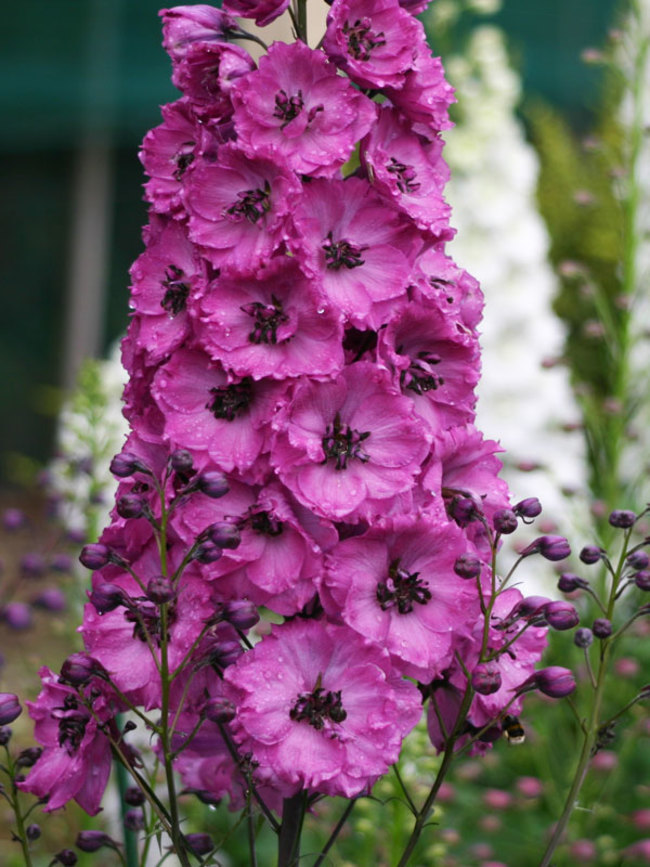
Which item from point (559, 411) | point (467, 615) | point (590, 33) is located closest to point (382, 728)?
point (467, 615)

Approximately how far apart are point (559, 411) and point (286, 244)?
116 inches

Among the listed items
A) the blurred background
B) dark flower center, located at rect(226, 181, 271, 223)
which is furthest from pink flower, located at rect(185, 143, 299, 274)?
the blurred background

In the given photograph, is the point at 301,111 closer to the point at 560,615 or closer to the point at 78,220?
the point at 560,615

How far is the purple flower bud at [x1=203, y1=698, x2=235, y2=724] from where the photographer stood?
88 centimetres

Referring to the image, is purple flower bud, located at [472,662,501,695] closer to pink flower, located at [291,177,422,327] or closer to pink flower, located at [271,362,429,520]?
pink flower, located at [271,362,429,520]

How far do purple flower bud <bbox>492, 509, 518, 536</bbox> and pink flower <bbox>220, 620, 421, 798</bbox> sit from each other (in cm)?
15

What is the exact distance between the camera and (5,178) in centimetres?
622

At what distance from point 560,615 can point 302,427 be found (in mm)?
267

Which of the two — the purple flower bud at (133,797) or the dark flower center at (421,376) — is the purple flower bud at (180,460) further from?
the purple flower bud at (133,797)

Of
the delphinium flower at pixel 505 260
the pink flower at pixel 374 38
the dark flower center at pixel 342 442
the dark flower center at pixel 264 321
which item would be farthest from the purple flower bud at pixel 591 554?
the delphinium flower at pixel 505 260

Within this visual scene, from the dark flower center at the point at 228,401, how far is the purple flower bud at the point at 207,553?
0.41 feet

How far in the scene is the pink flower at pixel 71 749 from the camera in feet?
3.28

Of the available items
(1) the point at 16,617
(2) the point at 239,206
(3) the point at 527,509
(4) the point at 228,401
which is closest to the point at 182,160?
(2) the point at 239,206

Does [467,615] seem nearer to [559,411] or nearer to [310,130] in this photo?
[310,130]
